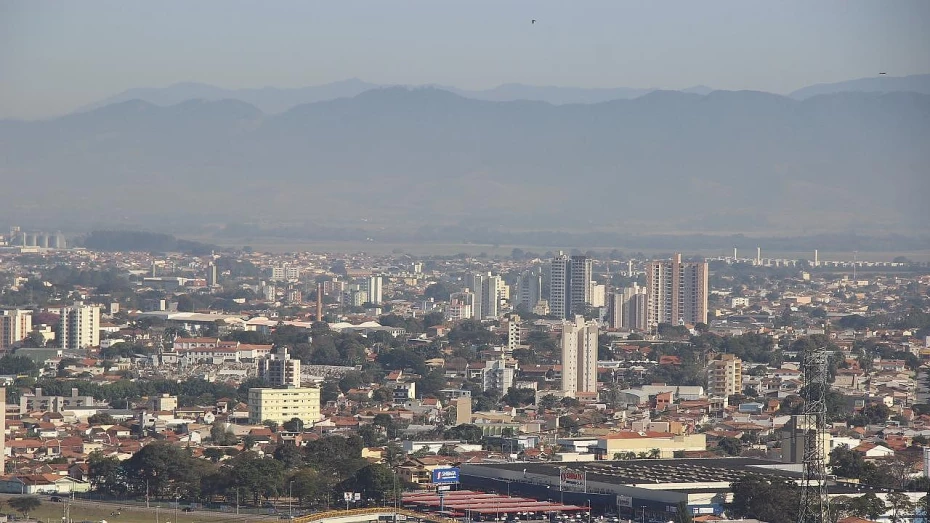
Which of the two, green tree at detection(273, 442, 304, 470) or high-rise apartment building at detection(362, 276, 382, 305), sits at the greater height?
high-rise apartment building at detection(362, 276, 382, 305)

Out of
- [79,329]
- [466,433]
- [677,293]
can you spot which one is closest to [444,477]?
[466,433]

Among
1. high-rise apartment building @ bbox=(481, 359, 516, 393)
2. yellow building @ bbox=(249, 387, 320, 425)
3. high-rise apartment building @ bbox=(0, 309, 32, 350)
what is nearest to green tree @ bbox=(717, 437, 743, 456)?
A: yellow building @ bbox=(249, 387, 320, 425)

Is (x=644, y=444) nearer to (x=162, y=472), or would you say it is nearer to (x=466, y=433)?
(x=466, y=433)

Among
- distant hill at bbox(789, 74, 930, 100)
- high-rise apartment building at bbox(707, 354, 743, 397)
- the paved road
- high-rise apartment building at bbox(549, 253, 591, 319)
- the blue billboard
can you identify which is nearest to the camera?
the paved road

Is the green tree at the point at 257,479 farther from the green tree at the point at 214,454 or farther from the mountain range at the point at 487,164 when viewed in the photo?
the mountain range at the point at 487,164

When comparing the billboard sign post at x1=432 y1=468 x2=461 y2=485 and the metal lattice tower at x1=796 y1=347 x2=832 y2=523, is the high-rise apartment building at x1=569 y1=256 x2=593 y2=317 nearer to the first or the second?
the billboard sign post at x1=432 y1=468 x2=461 y2=485
